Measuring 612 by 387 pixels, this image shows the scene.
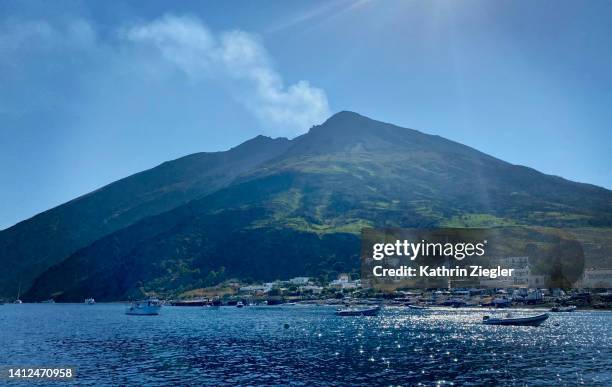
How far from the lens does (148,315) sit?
19162 cm

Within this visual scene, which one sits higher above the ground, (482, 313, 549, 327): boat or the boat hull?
(482, 313, 549, 327): boat

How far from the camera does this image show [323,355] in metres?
77.6

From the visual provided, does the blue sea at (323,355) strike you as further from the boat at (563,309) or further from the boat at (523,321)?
the boat at (563,309)

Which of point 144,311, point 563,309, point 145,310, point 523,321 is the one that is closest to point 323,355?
point 523,321

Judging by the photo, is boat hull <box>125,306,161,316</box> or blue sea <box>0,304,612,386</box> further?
boat hull <box>125,306,161,316</box>

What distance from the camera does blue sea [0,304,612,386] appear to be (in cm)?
5916

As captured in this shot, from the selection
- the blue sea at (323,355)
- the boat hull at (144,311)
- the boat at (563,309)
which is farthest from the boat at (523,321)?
the boat hull at (144,311)

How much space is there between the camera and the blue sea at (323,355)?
59156mm

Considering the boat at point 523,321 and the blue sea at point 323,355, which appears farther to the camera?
the boat at point 523,321

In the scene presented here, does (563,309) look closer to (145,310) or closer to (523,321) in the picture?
(523,321)

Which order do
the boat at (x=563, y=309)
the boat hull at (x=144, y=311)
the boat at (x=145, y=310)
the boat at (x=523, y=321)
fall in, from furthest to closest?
the boat at (x=145, y=310) → the boat hull at (x=144, y=311) → the boat at (x=563, y=309) → the boat at (x=523, y=321)

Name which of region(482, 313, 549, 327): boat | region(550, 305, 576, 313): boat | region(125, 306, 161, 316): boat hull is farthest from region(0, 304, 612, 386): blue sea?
region(550, 305, 576, 313): boat

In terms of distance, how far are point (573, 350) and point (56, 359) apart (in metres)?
78.7

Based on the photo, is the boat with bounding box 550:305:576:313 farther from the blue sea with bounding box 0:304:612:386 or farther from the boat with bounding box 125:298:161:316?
the boat with bounding box 125:298:161:316
